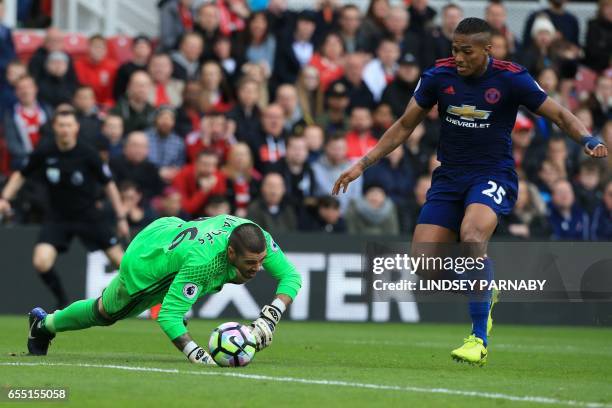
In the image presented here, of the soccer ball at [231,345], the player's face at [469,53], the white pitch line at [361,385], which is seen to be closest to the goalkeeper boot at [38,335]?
the white pitch line at [361,385]

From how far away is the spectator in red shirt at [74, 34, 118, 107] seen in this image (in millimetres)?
19587

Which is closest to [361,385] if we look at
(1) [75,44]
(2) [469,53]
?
(2) [469,53]

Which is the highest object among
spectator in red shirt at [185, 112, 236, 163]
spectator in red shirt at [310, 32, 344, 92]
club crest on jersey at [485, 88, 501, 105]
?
spectator in red shirt at [310, 32, 344, 92]

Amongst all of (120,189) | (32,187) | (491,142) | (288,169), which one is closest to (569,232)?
(288,169)

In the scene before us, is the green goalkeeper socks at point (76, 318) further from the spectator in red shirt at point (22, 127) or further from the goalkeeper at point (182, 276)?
the spectator in red shirt at point (22, 127)

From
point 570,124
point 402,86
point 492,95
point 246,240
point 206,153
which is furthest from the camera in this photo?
point 402,86

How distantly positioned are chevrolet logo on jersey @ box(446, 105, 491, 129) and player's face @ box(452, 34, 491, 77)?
281 mm

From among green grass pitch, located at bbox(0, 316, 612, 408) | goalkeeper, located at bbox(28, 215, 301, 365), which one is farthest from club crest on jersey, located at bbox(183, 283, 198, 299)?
green grass pitch, located at bbox(0, 316, 612, 408)

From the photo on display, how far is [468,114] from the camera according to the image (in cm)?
1018

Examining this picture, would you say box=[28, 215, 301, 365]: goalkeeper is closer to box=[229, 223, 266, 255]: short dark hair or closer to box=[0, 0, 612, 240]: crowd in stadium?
box=[229, 223, 266, 255]: short dark hair

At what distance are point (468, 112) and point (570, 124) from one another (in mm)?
790

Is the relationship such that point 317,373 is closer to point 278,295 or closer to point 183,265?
point 278,295

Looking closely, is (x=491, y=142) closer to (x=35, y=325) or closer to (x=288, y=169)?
(x=35, y=325)

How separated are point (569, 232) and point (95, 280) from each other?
6613 mm
